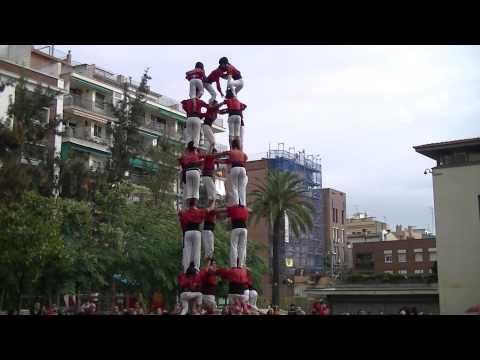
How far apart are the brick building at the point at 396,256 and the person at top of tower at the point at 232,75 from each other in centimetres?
4586

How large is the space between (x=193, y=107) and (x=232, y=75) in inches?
59.0

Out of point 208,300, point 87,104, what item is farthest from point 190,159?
point 87,104

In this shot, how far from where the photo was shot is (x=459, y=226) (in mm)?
32406

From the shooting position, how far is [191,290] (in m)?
16.9

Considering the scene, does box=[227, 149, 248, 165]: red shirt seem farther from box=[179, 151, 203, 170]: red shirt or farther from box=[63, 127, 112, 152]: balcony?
box=[63, 127, 112, 152]: balcony

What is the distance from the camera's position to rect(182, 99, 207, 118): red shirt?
1803 centimetres

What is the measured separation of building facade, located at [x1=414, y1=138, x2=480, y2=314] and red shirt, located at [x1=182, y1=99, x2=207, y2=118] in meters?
18.7

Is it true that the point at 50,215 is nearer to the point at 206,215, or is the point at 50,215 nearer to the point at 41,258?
the point at 41,258

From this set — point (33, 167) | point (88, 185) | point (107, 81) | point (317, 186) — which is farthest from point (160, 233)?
point (317, 186)

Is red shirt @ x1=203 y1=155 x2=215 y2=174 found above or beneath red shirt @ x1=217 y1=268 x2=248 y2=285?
above

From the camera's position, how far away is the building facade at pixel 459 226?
104 feet

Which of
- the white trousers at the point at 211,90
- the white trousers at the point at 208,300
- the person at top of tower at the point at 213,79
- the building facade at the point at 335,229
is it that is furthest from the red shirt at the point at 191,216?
the building facade at the point at 335,229

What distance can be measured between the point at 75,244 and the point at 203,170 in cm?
1029

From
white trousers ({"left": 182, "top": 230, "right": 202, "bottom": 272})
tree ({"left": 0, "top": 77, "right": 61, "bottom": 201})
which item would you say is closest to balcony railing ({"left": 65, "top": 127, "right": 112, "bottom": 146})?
tree ({"left": 0, "top": 77, "right": 61, "bottom": 201})
